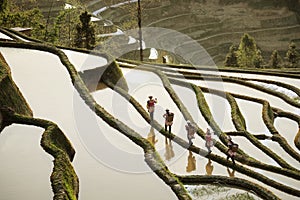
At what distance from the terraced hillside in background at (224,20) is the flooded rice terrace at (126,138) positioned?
40.0 metres

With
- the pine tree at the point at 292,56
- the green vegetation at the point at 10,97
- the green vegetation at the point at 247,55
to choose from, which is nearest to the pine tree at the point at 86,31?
the green vegetation at the point at 247,55

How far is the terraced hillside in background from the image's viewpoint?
6325 cm

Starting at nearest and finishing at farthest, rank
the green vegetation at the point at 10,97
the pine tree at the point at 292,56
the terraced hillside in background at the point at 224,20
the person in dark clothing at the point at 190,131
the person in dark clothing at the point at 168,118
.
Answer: the green vegetation at the point at 10,97
the person in dark clothing at the point at 190,131
the person in dark clothing at the point at 168,118
the pine tree at the point at 292,56
the terraced hillside in background at the point at 224,20

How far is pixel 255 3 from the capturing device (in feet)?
237

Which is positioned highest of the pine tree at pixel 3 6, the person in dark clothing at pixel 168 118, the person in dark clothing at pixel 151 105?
the pine tree at pixel 3 6

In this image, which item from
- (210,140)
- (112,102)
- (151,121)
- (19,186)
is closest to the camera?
(19,186)

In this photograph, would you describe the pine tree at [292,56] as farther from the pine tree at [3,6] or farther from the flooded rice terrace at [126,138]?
the pine tree at [3,6]

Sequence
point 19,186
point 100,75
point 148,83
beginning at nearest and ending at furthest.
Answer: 1. point 19,186
2. point 100,75
3. point 148,83

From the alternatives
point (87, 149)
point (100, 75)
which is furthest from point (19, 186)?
point (100, 75)

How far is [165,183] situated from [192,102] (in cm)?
750

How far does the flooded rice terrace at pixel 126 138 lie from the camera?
11.4 m

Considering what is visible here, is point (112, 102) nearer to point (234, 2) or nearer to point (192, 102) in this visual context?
point (192, 102)

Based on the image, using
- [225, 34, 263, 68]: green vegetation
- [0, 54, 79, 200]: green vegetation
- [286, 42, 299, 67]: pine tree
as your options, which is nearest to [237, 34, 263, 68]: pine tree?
[225, 34, 263, 68]: green vegetation

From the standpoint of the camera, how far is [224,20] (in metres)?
68.9
